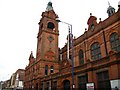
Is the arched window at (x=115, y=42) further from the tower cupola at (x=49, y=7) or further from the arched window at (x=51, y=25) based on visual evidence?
the tower cupola at (x=49, y=7)

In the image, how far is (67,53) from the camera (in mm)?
37062

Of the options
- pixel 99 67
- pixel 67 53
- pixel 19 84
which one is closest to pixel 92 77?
pixel 99 67

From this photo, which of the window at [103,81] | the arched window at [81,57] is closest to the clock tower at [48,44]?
the arched window at [81,57]

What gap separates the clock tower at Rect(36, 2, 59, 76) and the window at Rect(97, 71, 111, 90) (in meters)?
20.2

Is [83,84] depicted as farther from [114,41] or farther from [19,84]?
[19,84]

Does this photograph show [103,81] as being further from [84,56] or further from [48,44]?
[48,44]

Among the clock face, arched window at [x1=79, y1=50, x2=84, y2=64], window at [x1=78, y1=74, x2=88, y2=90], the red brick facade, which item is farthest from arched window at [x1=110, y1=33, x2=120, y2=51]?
the clock face

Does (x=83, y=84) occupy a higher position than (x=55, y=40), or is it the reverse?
(x=55, y=40)

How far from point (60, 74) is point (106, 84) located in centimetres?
1064

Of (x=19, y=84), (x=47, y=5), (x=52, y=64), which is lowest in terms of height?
(x=19, y=84)

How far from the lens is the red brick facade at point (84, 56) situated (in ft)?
62.8

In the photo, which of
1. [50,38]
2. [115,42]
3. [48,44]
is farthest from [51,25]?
[115,42]

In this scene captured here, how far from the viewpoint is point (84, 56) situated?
30000mm

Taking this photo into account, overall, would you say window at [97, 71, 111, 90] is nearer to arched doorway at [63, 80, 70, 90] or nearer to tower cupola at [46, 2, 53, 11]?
arched doorway at [63, 80, 70, 90]
